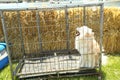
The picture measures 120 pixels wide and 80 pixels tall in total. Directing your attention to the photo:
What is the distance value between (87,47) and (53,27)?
4.26 ft

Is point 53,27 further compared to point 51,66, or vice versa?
point 53,27

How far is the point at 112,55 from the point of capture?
Answer: 15.5 feet

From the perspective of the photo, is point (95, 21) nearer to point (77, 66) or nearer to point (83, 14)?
point (83, 14)

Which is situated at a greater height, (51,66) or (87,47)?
(87,47)

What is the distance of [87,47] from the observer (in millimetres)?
3508

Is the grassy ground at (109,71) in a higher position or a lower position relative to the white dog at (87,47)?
lower

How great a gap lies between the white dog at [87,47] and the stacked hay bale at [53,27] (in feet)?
2.96

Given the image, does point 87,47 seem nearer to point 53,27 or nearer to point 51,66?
point 51,66

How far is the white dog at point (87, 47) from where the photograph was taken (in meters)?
3.45

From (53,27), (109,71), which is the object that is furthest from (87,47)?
(53,27)

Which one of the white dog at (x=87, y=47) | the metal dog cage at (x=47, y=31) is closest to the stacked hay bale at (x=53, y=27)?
the metal dog cage at (x=47, y=31)

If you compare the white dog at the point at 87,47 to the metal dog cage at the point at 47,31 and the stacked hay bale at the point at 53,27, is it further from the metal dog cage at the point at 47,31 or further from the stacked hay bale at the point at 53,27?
the stacked hay bale at the point at 53,27

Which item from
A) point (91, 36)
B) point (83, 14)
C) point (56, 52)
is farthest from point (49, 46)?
point (91, 36)

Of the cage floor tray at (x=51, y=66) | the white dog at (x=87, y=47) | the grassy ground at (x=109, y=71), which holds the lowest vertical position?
the grassy ground at (x=109, y=71)
